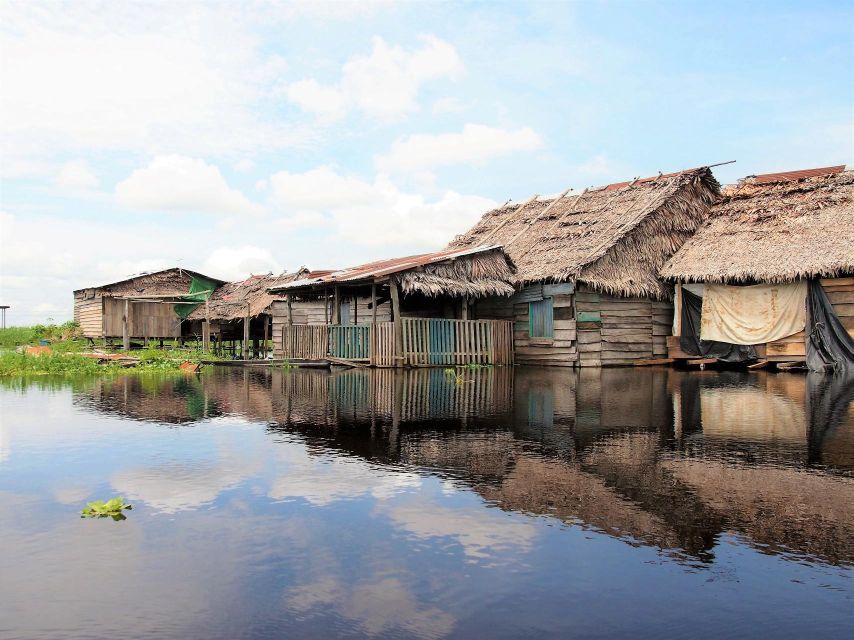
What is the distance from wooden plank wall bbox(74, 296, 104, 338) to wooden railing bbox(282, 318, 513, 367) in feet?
64.0

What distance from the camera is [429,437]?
7816mm

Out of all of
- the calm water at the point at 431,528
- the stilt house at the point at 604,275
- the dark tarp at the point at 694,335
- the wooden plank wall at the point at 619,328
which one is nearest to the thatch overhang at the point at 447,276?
the stilt house at the point at 604,275

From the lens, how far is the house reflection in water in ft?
15.4

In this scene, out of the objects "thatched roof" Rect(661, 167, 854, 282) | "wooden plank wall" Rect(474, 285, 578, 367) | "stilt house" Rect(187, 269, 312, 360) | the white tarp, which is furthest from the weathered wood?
"stilt house" Rect(187, 269, 312, 360)

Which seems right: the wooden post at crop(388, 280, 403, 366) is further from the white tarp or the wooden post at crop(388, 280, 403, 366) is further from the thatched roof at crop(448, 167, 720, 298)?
the white tarp

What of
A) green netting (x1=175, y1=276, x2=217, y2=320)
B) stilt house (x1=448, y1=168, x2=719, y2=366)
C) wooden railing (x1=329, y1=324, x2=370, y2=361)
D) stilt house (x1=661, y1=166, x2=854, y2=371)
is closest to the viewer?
stilt house (x1=661, y1=166, x2=854, y2=371)

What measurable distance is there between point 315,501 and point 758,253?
62.5 ft

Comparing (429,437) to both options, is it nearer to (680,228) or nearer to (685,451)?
(685,451)

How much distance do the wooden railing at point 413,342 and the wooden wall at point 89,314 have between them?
1952cm

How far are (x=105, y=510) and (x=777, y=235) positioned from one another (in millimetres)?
20684

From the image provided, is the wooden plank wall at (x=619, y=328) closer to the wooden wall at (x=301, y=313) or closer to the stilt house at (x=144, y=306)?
the wooden wall at (x=301, y=313)

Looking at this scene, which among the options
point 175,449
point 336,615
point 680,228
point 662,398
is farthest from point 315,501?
point 680,228

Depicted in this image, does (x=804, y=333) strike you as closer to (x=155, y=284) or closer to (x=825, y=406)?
(x=825, y=406)

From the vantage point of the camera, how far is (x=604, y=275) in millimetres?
21859
